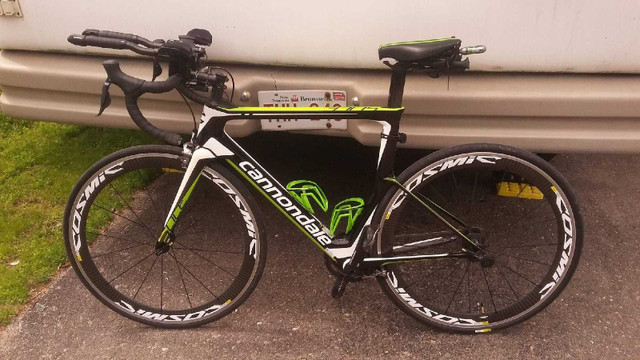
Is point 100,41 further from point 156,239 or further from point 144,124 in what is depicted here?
point 156,239

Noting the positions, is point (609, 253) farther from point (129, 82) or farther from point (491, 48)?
point (129, 82)

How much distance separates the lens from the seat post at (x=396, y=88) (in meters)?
2.05

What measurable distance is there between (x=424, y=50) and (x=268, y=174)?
78 cm

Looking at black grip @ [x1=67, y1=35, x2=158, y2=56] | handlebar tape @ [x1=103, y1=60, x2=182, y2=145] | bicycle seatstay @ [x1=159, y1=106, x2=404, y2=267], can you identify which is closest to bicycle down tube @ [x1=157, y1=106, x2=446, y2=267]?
bicycle seatstay @ [x1=159, y1=106, x2=404, y2=267]

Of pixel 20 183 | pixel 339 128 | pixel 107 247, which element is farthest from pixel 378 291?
pixel 20 183

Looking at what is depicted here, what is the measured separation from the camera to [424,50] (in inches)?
76.6

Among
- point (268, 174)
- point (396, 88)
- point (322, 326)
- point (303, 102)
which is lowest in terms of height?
point (322, 326)

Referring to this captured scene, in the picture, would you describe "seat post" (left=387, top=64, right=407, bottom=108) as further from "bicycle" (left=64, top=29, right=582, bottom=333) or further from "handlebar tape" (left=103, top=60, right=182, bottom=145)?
"handlebar tape" (left=103, top=60, right=182, bottom=145)

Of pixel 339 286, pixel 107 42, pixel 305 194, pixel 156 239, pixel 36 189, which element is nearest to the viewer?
pixel 107 42

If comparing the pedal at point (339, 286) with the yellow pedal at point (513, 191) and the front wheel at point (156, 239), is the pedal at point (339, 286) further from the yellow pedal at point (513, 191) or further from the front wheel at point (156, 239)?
the yellow pedal at point (513, 191)

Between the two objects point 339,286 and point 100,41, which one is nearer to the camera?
point 100,41

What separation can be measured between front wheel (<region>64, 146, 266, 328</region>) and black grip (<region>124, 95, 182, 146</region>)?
8cm

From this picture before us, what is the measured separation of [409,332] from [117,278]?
1448mm

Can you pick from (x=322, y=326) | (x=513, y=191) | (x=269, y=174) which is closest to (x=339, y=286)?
(x=322, y=326)
